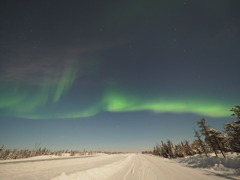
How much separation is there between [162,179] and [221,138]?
32.9 meters

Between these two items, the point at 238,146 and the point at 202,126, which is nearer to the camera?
the point at 238,146

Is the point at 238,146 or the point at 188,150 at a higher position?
the point at 188,150

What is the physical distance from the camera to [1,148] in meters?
57.7

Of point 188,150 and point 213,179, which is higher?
point 188,150

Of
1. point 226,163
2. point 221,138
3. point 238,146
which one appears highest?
point 221,138

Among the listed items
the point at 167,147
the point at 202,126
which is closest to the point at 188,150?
the point at 167,147

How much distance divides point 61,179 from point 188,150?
260 feet

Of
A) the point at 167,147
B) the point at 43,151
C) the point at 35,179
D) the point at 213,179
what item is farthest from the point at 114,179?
the point at 43,151

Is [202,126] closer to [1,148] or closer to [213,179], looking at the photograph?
[213,179]

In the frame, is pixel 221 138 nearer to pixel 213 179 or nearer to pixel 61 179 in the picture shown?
pixel 213 179

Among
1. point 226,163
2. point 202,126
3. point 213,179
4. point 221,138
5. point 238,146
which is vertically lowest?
point 213,179

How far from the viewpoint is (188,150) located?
6925 cm

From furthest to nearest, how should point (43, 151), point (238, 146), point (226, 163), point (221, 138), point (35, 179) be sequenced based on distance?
point (43, 151) < point (221, 138) < point (238, 146) < point (226, 163) < point (35, 179)

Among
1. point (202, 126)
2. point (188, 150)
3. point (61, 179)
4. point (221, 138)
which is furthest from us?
point (188, 150)
